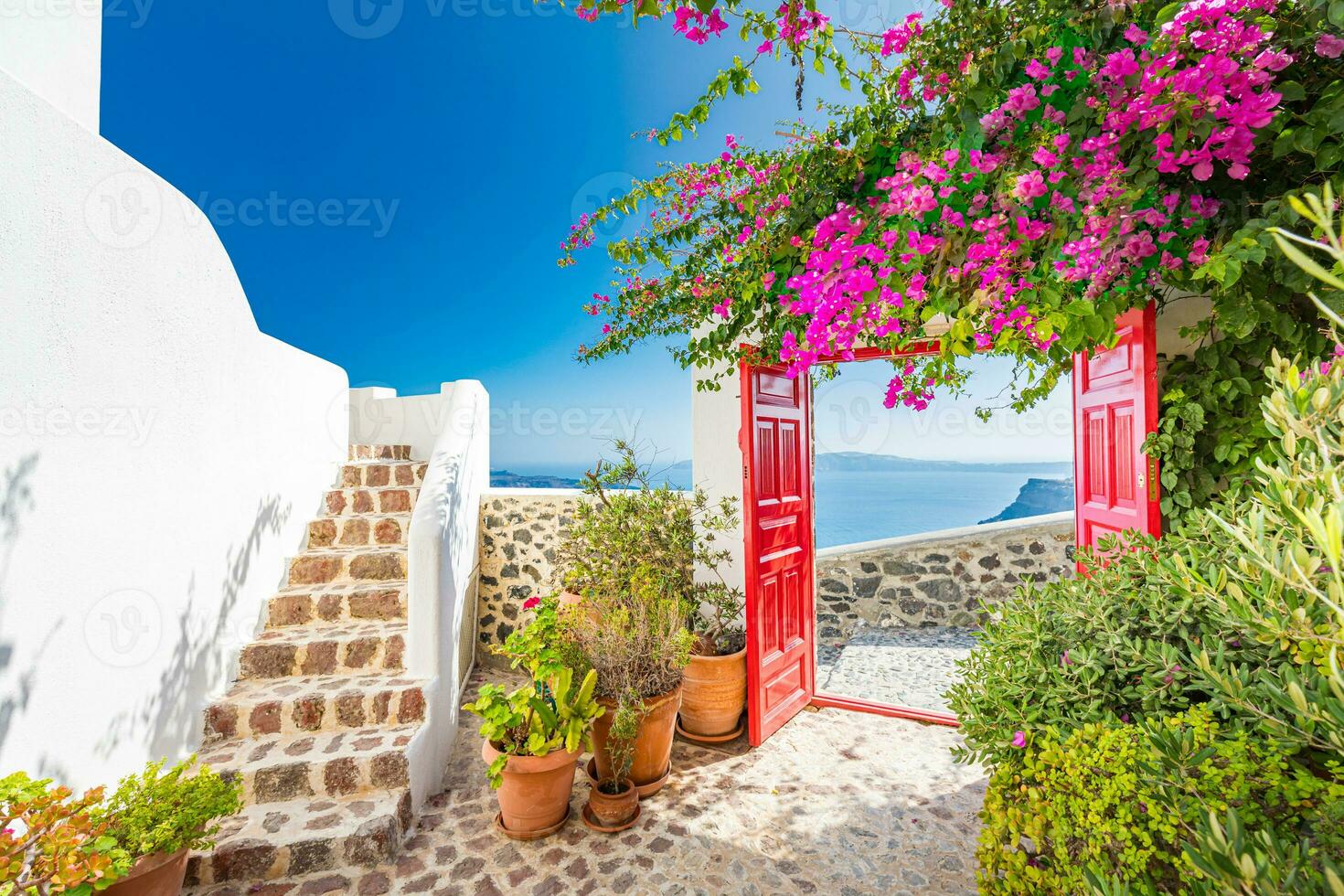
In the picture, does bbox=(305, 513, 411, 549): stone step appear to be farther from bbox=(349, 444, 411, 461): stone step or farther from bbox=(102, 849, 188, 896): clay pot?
bbox=(102, 849, 188, 896): clay pot

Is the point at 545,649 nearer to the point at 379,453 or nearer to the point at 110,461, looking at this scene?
the point at 110,461

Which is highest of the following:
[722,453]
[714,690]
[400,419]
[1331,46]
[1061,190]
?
[1331,46]

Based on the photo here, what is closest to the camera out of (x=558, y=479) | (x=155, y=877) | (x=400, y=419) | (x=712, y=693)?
(x=155, y=877)

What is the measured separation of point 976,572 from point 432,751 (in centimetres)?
478

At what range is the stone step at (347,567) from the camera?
362 centimetres

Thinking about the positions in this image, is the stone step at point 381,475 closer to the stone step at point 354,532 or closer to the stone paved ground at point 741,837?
the stone step at point 354,532

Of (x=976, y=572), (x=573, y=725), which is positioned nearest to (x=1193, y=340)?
(x=573, y=725)

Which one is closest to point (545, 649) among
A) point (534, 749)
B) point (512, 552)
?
point (534, 749)

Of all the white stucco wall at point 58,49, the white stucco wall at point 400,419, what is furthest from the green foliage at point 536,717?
the white stucco wall at point 400,419

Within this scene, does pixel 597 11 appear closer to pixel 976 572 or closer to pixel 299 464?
pixel 299 464

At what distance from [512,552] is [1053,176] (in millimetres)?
4205

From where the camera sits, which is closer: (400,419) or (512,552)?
(512,552)

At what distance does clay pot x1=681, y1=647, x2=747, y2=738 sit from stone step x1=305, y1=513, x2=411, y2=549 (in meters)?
2.24

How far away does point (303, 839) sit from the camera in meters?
2.23
